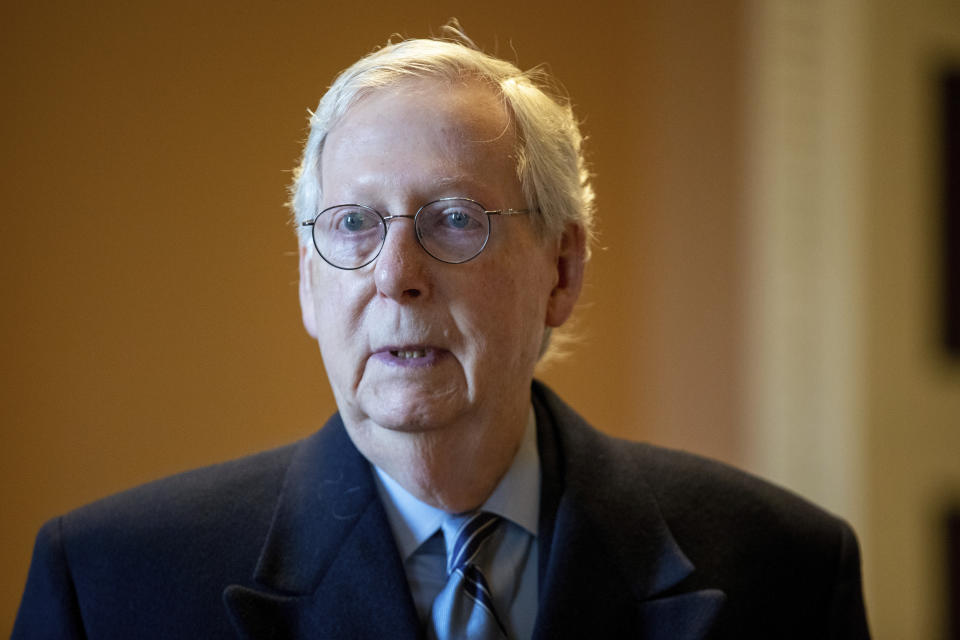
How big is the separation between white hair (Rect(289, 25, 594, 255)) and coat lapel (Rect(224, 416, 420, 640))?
0.35 metres

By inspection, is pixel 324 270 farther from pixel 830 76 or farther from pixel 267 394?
pixel 830 76

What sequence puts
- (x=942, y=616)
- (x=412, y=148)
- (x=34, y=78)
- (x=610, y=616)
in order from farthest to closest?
(x=942, y=616) → (x=34, y=78) → (x=610, y=616) → (x=412, y=148)

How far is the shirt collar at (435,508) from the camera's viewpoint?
132 centimetres

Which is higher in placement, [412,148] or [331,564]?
[412,148]

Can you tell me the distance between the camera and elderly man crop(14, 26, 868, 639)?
122 centimetres

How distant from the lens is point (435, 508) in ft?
4.33

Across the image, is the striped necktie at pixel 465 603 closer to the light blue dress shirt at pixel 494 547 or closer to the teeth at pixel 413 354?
the light blue dress shirt at pixel 494 547

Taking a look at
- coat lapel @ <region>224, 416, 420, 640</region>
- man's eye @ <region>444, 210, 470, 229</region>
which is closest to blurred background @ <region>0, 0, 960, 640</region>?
coat lapel @ <region>224, 416, 420, 640</region>

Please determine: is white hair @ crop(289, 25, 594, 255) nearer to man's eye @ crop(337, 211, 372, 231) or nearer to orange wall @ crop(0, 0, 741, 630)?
man's eye @ crop(337, 211, 372, 231)

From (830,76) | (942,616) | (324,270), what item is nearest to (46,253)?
(324,270)

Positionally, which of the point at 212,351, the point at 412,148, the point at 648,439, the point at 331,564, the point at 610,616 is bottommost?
the point at 648,439

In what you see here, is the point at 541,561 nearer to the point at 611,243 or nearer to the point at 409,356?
the point at 409,356

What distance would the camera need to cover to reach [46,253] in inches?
80.1

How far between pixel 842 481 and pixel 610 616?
8.23 feet
